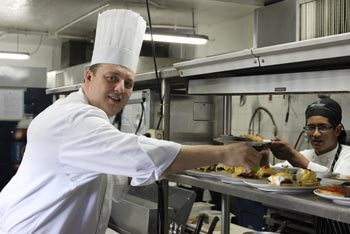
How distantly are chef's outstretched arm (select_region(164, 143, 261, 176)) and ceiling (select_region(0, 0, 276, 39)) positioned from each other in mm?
3783

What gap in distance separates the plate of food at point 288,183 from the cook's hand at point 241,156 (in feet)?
0.22

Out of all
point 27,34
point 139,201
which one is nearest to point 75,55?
point 27,34

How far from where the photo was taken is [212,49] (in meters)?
7.21

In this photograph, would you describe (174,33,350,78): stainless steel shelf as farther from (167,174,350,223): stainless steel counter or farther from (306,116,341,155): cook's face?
(306,116,341,155): cook's face

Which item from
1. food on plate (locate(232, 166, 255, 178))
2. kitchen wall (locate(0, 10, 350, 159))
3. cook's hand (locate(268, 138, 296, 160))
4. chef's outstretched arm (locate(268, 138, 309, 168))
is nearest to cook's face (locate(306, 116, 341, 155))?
chef's outstretched arm (locate(268, 138, 309, 168))

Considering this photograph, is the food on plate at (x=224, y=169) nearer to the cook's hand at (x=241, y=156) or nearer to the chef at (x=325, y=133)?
the cook's hand at (x=241, y=156)

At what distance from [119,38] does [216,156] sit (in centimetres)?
82

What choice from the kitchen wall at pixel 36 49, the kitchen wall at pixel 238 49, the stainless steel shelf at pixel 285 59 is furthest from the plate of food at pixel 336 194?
the kitchen wall at pixel 36 49

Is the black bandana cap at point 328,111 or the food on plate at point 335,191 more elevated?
the black bandana cap at point 328,111

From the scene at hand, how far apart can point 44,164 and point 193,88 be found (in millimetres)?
715

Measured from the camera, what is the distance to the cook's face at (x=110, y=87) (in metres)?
1.74

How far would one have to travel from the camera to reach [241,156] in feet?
4.34

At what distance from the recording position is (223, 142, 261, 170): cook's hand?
52.1 inches

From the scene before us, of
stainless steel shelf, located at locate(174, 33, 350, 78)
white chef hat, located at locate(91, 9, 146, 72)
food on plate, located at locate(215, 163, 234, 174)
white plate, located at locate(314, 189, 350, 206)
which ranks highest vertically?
white chef hat, located at locate(91, 9, 146, 72)
